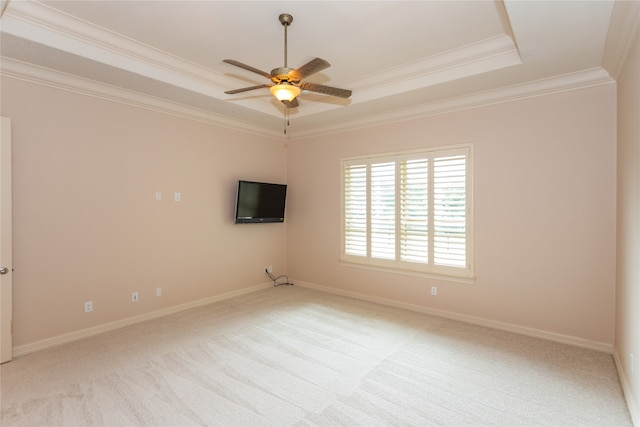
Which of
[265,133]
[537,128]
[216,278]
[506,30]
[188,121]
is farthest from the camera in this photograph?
[265,133]

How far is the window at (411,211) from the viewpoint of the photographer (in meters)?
4.17

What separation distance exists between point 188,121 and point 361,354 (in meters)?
3.86

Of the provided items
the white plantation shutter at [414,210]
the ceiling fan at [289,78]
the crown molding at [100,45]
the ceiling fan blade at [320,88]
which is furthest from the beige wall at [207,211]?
the ceiling fan at [289,78]

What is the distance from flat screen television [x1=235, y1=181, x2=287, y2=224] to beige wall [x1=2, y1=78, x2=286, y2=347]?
0.22 meters

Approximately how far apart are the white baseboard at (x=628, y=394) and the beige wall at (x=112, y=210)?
473cm

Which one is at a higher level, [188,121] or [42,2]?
[42,2]

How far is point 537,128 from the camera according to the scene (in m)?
3.65

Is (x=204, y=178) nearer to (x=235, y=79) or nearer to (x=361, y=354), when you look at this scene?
(x=235, y=79)

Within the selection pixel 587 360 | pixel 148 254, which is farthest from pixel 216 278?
pixel 587 360

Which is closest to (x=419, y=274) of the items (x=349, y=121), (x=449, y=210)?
(x=449, y=210)

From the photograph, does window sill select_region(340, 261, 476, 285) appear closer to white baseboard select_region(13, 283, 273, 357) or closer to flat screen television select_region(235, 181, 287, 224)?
flat screen television select_region(235, 181, 287, 224)

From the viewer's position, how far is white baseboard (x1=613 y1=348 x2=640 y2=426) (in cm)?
217

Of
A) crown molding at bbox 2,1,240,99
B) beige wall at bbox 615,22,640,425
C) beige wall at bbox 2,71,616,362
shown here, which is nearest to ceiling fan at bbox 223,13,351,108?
crown molding at bbox 2,1,240,99

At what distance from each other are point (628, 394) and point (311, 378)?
8.01ft
